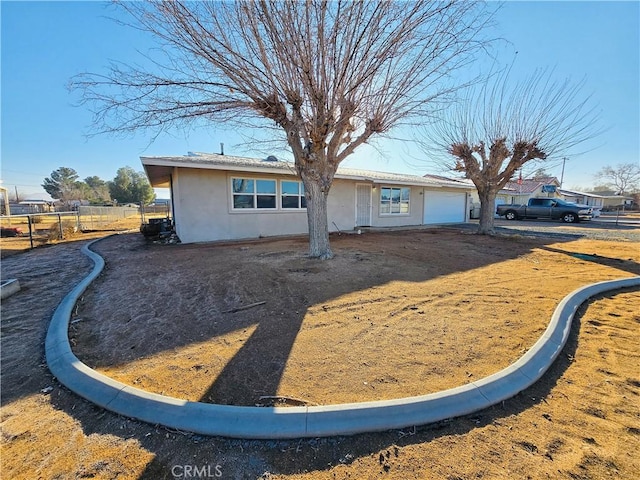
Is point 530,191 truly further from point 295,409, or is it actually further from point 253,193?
point 295,409

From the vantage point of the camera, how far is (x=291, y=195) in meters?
11.9

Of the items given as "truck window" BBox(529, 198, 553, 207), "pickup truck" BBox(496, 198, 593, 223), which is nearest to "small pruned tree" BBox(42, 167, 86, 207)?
"pickup truck" BBox(496, 198, 593, 223)

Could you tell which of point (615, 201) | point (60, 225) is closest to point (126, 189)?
point (60, 225)

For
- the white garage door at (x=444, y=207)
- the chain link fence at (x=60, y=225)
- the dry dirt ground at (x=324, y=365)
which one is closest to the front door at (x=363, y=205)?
the white garage door at (x=444, y=207)

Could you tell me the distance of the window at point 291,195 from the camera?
11.7 metres

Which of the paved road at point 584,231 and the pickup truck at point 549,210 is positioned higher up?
the pickup truck at point 549,210

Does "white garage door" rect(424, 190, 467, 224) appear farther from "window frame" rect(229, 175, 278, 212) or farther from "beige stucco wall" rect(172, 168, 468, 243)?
"window frame" rect(229, 175, 278, 212)

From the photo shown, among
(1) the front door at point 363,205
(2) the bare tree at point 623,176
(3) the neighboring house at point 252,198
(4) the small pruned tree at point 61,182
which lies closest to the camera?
(3) the neighboring house at point 252,198

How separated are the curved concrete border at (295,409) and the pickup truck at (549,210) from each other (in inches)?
930

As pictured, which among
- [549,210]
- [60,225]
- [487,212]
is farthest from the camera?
[549,210]

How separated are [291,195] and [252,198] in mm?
1768

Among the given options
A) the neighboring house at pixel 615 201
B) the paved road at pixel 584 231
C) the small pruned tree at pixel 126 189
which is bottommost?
the paved road at pixel 584 231

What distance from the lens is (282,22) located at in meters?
5.04

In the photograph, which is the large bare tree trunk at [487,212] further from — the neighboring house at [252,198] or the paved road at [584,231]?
the neighboring house at [252,198]
